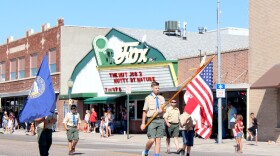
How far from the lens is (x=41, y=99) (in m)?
14.0

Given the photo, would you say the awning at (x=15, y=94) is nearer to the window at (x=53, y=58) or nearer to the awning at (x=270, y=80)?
the window at (x=53, y=58)

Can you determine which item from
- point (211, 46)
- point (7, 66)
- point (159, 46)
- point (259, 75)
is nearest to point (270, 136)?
point (259, 75)

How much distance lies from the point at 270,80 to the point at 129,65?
39.7 ft

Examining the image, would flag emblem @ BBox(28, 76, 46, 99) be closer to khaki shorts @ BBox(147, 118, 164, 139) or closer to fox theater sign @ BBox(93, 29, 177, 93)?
khaki shorts @ BBox(147, 118, 164, 139)

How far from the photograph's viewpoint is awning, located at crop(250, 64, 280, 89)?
1060 inches

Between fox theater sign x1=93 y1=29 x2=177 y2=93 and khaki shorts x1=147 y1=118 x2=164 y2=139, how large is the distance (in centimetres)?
2038

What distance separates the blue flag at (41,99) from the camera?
13930 millimetres

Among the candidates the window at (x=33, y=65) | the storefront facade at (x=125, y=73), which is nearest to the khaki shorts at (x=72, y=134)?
the storefront facade at (x=125, y=73)

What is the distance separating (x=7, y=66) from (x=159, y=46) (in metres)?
25.9

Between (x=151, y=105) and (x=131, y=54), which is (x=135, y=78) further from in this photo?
(x=151, y=105)

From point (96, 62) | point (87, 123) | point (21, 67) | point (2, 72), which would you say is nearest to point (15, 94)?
point (21, 67)

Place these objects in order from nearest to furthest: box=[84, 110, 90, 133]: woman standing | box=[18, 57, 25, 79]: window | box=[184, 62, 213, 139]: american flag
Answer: box=[184, 62, 213, 139]: american flag, box=[84, 110, 90, 133]: woman standing, box=[18, 57, 25, 79]: window

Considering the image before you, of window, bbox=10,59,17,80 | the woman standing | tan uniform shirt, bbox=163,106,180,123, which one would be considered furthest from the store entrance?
window, bbox=10,59,17,80

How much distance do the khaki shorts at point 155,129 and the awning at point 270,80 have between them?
13.2 m
